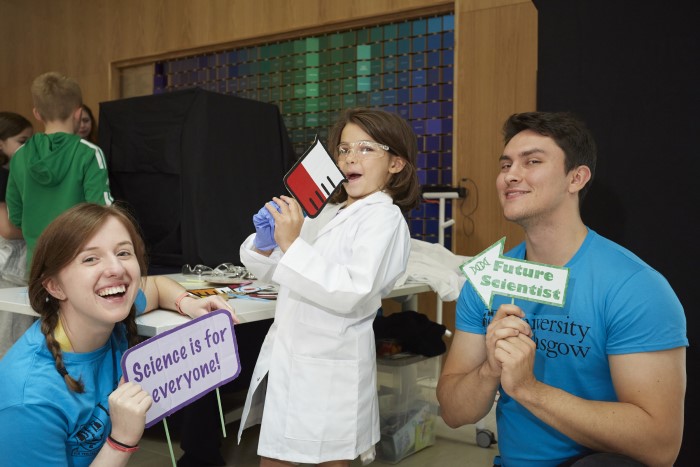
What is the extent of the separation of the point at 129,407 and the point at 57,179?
2.04m

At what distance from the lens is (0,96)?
279 inches

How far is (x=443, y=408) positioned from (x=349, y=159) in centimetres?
81

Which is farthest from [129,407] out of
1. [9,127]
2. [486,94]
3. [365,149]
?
[486,94]

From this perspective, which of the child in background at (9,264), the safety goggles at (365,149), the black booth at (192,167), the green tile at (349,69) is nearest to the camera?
the safety goggles at (365,149)

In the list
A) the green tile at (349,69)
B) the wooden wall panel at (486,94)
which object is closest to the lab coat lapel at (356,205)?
the wooden wall panel at (486,94)

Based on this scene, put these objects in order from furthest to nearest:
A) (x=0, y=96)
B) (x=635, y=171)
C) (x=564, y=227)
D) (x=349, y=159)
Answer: (x=0, y=96) → (x=635, y=171) → (x=349, y=159) → (x=564, y=227)

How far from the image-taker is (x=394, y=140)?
1.95 metres

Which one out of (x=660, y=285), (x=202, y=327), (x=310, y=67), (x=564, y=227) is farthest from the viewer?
(x=310, y=67)

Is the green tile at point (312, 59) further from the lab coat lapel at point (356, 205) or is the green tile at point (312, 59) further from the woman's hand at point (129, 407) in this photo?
the woman's hand at point (129, 407)

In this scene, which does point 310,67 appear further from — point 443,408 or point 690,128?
point 443,408

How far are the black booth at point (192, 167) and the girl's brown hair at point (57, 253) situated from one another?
156 centimetres

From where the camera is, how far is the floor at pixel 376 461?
266 cm

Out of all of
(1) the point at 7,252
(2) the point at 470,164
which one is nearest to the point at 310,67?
(2) the point at 470,164

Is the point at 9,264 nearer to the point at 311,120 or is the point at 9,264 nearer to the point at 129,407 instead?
the point at 129,407
